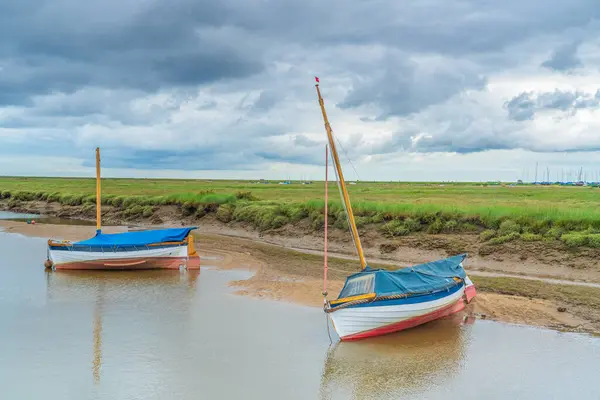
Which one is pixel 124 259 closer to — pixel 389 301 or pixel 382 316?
pixel 382 316

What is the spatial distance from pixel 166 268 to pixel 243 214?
60.5 ft

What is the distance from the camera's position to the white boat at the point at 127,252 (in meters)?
32.2

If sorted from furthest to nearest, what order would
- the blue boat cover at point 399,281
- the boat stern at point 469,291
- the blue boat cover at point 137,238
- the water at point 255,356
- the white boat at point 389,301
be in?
the blue boat cover at point 137,238 → the boat stern at point 469,291 → the blue boat cover at point 399,281 → the white boat at point 389,301 → the water at point 255,356

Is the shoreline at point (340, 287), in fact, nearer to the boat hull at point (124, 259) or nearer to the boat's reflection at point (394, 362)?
the boat hull at point (124, 259)

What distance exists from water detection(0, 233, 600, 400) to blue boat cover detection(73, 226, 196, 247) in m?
7.97

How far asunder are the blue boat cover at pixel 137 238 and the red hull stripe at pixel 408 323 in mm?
17076

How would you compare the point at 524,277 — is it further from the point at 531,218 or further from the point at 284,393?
the point at 284,393

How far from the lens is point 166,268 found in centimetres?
3350

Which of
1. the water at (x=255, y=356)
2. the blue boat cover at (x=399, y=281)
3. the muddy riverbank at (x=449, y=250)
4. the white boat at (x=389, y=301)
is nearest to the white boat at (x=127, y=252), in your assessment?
the water at (x=255, y=356)

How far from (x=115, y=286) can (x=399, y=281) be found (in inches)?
637

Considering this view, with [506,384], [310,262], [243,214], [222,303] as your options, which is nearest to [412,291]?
[506,384]

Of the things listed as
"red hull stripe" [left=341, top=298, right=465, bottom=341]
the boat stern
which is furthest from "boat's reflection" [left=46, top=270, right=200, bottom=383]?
the boat stern

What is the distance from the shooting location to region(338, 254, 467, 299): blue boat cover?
18.6m

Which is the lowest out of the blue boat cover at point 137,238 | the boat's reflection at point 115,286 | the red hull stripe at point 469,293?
the boat's reflection at point 115,286
